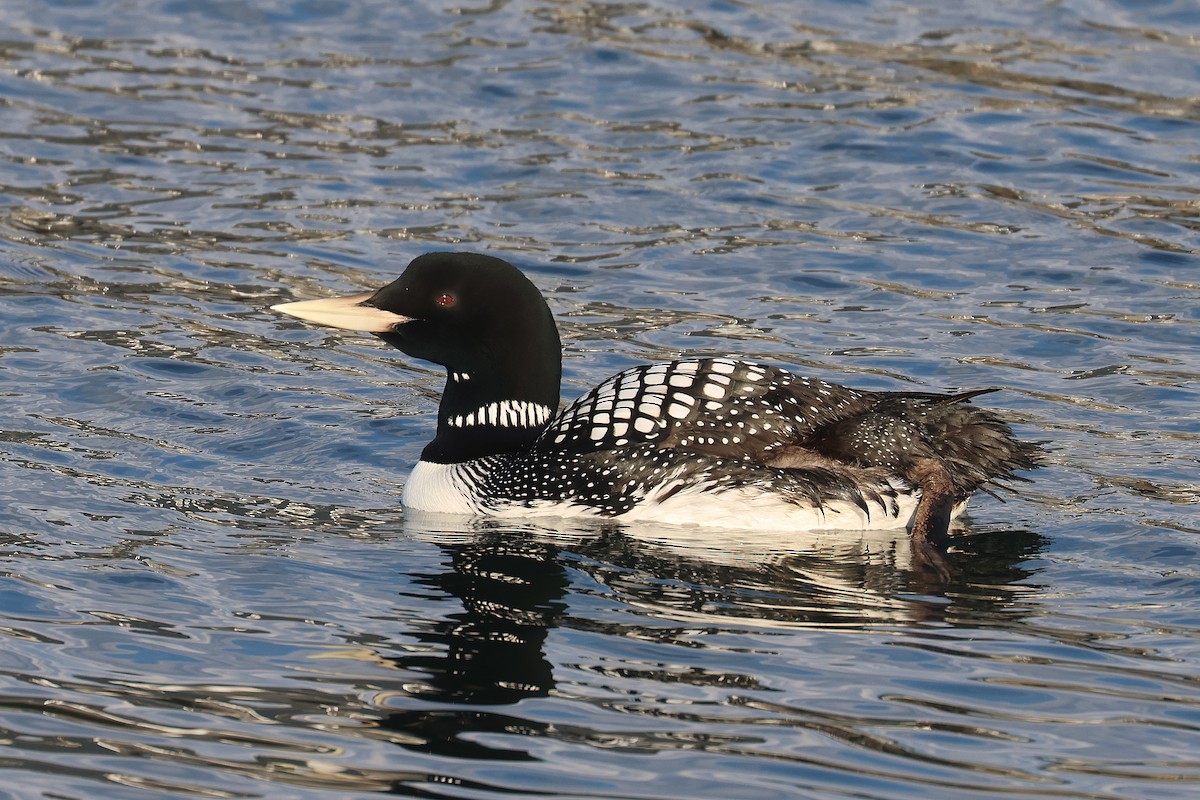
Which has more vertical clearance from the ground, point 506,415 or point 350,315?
point 350,315

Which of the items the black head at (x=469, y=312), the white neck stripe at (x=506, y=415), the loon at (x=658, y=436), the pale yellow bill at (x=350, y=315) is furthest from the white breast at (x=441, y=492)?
the pale yellow bill at (x=350, y=315)

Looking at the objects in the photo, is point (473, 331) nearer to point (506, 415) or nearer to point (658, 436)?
point (506, 415)

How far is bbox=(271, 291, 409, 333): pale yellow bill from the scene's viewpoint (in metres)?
6.35

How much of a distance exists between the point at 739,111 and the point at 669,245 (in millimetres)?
2078

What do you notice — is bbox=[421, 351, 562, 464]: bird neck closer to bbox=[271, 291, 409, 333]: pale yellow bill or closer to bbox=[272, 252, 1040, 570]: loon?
bbox=[272, 252, 1040, 570]: loon

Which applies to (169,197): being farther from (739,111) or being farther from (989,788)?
(989,788)

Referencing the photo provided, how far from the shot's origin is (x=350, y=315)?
6.40 metres

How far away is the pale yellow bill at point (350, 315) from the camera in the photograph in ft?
20.8

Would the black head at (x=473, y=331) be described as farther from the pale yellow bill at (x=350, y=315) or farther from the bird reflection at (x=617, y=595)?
the bird reflection at (x=617, y=595)

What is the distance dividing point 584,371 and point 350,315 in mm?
1773

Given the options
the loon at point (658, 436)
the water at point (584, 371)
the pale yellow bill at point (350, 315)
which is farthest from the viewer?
the pale yellow bill at point (350, 315)

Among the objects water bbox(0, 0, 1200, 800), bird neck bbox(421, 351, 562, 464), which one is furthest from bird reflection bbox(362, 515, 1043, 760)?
bird neck bbox(421, 351, 562, 464)

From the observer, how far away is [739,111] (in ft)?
37.2

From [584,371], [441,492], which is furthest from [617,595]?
[584,371]
